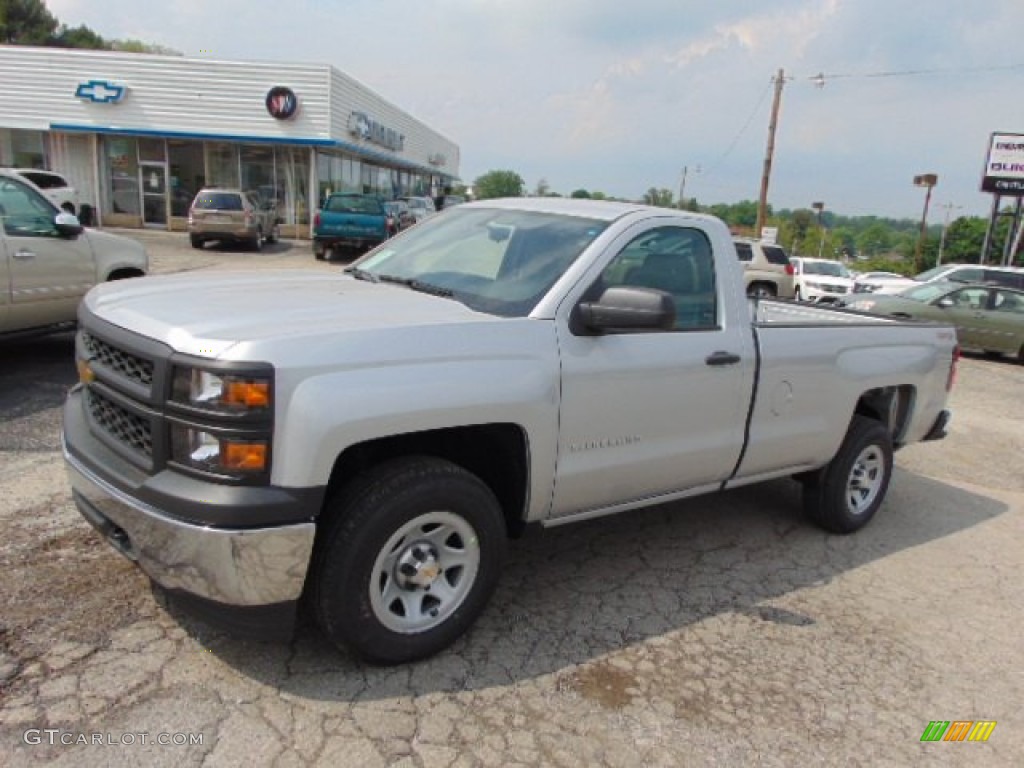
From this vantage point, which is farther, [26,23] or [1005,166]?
[26,23]

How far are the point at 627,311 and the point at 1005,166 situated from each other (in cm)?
3393

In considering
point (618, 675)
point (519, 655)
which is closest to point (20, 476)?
point (519, 655)

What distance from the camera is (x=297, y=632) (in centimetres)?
332

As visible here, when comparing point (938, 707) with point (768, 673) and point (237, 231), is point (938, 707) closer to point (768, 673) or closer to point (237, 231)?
point (768, 673)

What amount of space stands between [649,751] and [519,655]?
2.33 feet

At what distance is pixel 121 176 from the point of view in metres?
27.6

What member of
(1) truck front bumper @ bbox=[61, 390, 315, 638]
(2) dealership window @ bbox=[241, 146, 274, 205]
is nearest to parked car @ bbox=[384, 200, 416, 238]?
(2) dealership window @ bbox=[241, 146, 274, 205]

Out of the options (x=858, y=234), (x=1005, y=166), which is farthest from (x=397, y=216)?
(x=858, y=234)

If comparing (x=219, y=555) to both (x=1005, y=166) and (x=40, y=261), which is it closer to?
(x=40, y=261)

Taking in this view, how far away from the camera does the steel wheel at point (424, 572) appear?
9.84 feet

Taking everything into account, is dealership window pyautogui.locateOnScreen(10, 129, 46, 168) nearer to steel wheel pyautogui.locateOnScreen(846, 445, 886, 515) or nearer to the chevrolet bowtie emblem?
the chevrolet bowtie emblem

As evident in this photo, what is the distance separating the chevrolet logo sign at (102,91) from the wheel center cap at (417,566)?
28224 millimetres

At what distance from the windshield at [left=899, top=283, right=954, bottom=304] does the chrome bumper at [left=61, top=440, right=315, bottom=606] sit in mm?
15070

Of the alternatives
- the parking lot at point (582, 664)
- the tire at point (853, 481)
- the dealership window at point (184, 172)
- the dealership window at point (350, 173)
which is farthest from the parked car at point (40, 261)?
the dealership window at point (350, 173)
